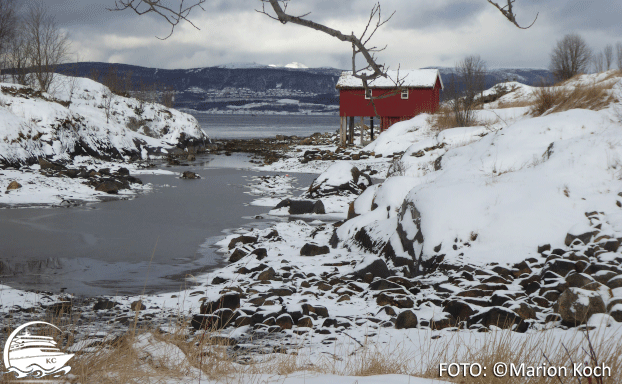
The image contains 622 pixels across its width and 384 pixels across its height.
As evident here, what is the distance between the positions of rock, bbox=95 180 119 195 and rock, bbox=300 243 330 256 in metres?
12.4

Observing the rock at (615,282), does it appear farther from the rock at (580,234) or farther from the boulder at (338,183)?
the boulder at (338,183)

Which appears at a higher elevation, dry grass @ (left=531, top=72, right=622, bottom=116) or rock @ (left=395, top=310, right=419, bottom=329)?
dry grass @ (left=531, top=72, right=622, bottom=116)

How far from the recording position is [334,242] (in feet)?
38.0

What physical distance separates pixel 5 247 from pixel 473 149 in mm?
11506

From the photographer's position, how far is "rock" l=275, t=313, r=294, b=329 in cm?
669

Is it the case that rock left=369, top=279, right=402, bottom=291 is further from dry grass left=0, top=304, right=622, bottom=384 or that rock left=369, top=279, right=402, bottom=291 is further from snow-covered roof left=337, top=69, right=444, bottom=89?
snow-covered roof left=337, top=69, right=444, bottom=89

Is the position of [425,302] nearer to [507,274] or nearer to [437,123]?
[507,274]

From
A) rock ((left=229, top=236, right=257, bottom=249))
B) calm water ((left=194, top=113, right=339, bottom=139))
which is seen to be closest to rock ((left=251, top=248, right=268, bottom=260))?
rock ((left=229, top=236, right=257, bottom=249))

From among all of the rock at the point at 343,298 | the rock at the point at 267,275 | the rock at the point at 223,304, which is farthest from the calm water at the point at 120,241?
the rock at the point at 343,298

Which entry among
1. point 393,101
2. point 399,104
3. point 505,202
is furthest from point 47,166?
point 399,104

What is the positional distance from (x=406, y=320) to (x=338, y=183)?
44.2 ft

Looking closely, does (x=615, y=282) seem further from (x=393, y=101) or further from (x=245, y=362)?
(x=393, y=101)

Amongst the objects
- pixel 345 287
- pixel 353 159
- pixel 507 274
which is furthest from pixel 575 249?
pixel 353 159

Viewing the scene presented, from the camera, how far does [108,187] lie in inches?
808
